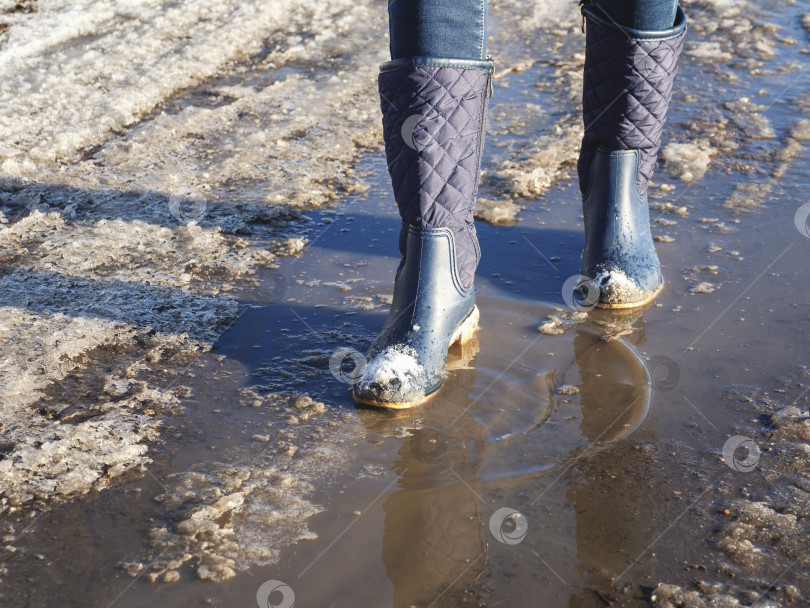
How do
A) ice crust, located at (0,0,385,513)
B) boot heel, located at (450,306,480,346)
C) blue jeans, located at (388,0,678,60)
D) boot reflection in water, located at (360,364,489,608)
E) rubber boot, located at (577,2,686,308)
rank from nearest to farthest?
1. boot reflection in water, located at (360,364,489,608)
2. blue jeans, located at (388,0,678,60)
3. ice crust, located at (0,0,385,513)
4. boot heel, located at (450,306,480,346)
5. rubber boot, located at (577,2,686,308)

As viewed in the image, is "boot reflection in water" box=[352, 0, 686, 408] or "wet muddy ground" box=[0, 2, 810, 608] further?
"boot reflection in water" box=[352, 0, 686, 408]

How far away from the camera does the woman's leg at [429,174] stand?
1489mm

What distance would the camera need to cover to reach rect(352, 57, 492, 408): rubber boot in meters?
1.52

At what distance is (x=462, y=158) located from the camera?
159 cm

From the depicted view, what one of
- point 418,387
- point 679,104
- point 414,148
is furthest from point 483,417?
point 679,104

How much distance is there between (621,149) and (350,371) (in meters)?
0.85

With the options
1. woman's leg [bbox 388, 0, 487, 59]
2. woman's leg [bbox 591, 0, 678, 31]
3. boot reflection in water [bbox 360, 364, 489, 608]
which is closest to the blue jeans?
woman's leg [bbox 388, 0, 487, 59]

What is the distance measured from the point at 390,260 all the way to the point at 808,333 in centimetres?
104

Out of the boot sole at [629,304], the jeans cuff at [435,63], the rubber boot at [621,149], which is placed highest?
the jeans cuff at [435,63]

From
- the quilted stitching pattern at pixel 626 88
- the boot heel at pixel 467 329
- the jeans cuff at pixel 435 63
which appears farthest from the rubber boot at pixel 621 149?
the jeans cuff at pixel 435 63

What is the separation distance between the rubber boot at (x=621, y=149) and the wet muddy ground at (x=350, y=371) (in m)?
0.11

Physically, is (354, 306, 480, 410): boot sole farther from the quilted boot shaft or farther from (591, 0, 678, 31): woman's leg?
(591, 0, 678, 31): woman's leg

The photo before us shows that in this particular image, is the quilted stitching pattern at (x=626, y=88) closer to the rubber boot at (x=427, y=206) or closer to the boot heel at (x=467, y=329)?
the rubber boot at (x=427, y=206)

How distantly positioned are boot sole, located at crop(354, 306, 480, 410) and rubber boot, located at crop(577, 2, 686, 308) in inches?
13.4
